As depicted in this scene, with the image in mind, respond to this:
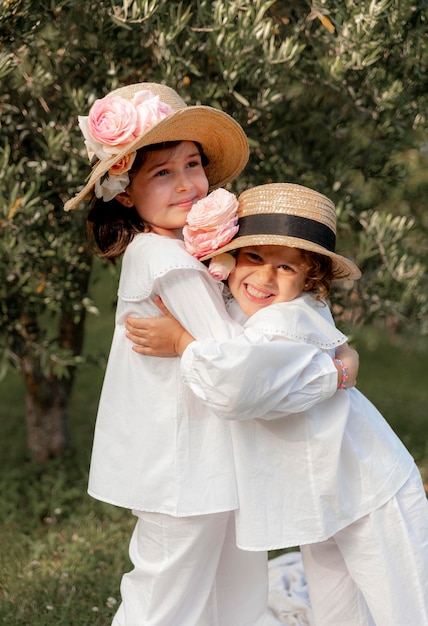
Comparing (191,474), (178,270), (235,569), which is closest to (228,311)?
(178,270)

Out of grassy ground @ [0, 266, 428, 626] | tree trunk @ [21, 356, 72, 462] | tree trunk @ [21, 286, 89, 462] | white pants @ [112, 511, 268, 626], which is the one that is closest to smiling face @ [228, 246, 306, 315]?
white pants @ [112, 511, 268, 626]

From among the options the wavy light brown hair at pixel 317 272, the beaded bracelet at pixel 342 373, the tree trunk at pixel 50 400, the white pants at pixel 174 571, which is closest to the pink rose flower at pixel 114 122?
the wavy light brown hair at pixel 317 272

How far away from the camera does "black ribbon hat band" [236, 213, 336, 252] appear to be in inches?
115

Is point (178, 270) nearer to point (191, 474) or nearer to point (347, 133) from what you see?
point (191, 474)

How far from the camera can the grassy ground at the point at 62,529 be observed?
13.1 feet

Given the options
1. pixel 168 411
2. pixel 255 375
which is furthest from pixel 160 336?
pixel 255 375

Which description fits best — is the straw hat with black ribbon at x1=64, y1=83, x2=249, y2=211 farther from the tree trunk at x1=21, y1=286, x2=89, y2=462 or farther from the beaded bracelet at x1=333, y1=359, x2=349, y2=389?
the tree trunk at x1=21, y1=286, x2=89, y2=462

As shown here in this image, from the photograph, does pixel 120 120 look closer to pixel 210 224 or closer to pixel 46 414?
pixel 210 224

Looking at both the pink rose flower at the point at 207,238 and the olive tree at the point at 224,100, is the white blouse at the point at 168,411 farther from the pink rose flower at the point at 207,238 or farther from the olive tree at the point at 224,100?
the olive tree at the point at 224,100

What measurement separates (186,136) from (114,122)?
279 mm

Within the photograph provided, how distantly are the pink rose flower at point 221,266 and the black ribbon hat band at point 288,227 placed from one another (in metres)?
0.10

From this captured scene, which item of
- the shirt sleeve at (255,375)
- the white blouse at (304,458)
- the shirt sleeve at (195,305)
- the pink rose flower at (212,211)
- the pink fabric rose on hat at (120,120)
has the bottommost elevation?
the white blouse at (304,458)

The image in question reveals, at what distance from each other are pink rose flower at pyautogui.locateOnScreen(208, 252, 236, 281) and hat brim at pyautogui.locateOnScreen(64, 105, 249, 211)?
17.2 inches

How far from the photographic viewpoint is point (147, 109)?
9.70 ft
